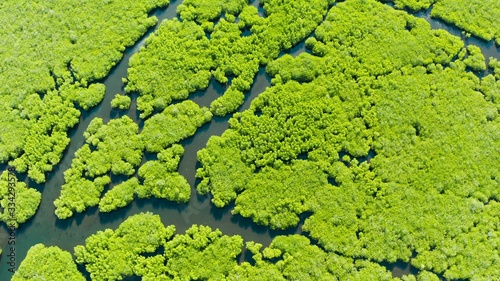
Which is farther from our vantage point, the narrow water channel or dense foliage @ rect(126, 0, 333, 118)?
dense foliage @ rect(126, 0, 333, 118)

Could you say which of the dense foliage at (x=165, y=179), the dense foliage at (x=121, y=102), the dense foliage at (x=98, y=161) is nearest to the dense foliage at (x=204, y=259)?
the dense foliage at (x=165, y=179)

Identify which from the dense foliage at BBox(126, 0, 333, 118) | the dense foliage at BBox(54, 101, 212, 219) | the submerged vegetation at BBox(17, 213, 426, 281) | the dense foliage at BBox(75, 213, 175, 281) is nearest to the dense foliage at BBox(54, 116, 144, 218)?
the dense foliage at BBox(54, 101, 212, 219)

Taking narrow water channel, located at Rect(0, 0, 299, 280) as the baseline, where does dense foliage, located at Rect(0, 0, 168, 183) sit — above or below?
above

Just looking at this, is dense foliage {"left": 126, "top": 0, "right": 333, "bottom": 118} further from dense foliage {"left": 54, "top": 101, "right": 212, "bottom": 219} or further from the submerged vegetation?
the submerged vegetation

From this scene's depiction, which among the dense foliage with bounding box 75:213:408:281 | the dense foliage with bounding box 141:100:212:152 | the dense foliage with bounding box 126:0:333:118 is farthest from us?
the dense foliage with bounding box 126:0:333:118

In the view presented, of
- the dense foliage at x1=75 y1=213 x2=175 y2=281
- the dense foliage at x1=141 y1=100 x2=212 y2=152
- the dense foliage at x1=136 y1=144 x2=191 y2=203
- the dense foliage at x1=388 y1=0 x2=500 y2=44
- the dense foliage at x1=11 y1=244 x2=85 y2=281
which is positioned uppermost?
the dense foliage at x1=388 y1=0 x2=500 y2=44

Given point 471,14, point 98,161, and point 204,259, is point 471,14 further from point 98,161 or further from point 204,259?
point 98,161
